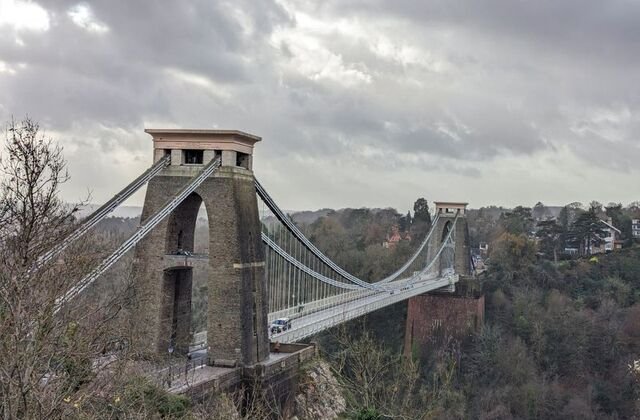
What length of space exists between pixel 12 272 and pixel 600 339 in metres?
27.4

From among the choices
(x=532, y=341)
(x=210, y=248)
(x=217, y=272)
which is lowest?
(x=532, y=341)

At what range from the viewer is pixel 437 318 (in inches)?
1251

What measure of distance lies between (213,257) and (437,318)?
21.4 m

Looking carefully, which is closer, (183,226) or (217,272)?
(217,272)

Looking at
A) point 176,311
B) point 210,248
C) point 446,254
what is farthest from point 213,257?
point 446,254

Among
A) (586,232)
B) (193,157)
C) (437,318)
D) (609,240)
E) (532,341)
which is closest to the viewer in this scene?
(193,157)

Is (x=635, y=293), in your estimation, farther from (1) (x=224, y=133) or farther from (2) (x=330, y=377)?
(1) (x=224, y=133)

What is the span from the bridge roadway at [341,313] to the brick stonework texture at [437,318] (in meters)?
0.91

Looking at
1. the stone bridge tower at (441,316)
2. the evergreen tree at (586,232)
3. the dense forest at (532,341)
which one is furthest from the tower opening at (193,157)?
the evergreen tree at (586,232)

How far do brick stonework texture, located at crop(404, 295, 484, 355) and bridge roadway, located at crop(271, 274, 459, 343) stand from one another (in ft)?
2.98

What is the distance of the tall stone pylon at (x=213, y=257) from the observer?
474 inches

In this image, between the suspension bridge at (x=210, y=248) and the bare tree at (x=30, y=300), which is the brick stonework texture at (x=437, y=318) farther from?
the bare tree at (x=30, y=300)

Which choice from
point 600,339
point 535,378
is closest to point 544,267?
point 600,339

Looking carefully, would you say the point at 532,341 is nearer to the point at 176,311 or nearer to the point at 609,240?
the point at 609,240
